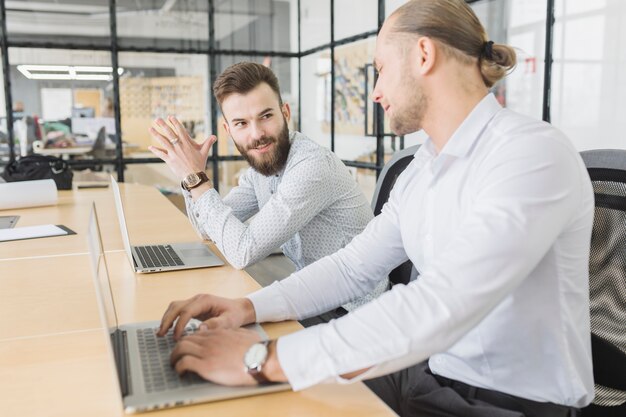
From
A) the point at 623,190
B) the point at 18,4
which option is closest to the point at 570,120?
the point at 623,190

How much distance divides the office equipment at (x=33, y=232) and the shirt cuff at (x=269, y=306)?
1314mm

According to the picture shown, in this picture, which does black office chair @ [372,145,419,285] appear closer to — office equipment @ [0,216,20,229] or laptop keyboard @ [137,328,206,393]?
laptop keyboard @ [137,328,206,393]

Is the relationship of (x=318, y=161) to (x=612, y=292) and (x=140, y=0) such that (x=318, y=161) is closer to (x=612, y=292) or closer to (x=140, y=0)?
(x=612, y=292)

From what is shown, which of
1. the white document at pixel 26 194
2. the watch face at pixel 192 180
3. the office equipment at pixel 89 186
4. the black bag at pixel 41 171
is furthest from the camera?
the office equipment at pixel 89 186

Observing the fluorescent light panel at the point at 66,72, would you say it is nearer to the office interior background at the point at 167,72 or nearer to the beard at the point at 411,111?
the office interior background at the point at 167,72

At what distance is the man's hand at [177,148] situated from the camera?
1861 mm

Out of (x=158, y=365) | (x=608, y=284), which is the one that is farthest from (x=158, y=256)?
(x=608, y=284)

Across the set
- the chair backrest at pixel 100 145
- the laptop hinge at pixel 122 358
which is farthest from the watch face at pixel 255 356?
the chair backrest at pixel 100 145

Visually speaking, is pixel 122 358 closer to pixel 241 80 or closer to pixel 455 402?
pixel 455 402

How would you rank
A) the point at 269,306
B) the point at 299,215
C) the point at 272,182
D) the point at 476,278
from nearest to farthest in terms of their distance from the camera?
1. the point at 476,278
2. the point at 269,306
3. the point at 299,215
4. the point at 272,182

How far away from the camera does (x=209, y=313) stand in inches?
44.2

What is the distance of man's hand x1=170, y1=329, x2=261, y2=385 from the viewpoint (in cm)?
85

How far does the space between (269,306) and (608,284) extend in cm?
71

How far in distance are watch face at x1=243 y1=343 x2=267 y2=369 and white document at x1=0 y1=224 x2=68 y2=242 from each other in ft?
5.09
